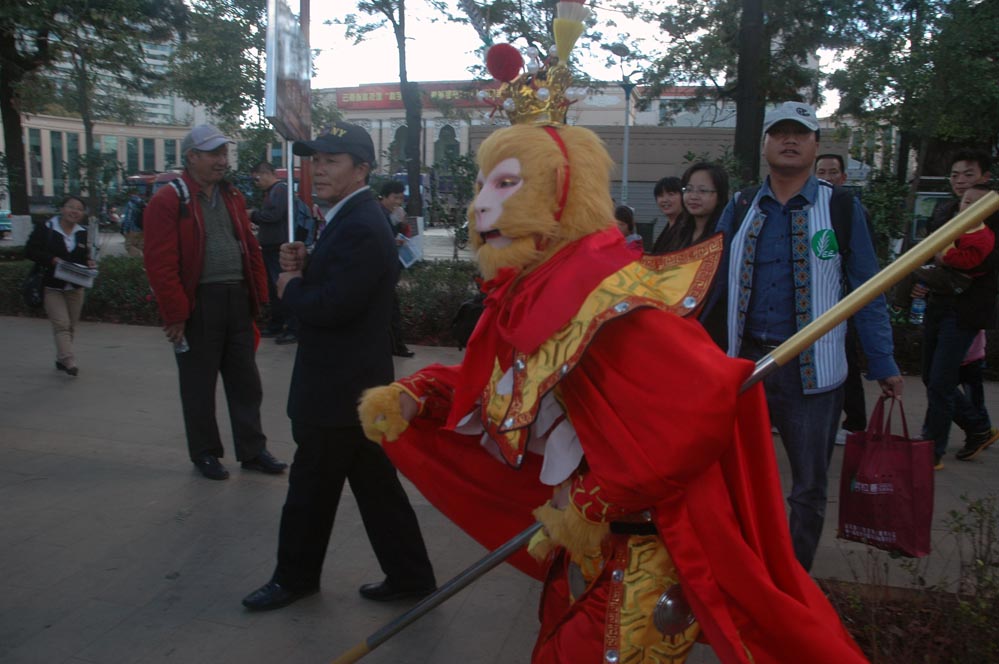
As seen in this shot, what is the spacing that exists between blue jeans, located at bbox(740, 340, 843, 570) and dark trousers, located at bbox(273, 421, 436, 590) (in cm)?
154

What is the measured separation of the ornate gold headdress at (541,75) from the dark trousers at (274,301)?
7372 mm

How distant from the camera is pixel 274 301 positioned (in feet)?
31.3

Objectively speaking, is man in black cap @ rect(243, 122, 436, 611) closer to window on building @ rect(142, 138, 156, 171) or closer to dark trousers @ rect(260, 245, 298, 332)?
dark trousers @ rect(260, 245, 298, 332)

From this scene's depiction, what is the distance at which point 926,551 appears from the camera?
2.88m

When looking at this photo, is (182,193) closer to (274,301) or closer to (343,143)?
(343,143)

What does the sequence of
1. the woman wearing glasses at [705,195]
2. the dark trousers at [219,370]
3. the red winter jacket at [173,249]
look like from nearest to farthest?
1. the red winter jacket at [173,249]
2. the woman wearing glasses at [705,195]
3. the dark trousers at [219,370]

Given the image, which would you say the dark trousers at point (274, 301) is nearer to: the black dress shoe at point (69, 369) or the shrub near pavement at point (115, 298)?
the shrub near pavement at point (115, 298)

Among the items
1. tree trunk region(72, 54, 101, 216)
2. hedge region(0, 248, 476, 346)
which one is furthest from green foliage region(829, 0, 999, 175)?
tree trunk region(72, 54, 101, 216)

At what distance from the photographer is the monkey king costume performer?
6.18 ft

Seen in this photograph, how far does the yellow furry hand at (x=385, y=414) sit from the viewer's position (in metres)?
2.49

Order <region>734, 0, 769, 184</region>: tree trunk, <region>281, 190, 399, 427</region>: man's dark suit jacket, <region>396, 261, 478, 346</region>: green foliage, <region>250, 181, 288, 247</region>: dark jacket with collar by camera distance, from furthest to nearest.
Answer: <region>734, 0, 769, 184</region>: tree trunk
<region>396, 261, 478, 346</region>: green foliage
<region>250, 181, 288, 247</region>: dark jacket with collar
<region>281, 190, 399, 427</region>: man's dark suit jacket

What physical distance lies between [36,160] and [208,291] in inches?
1943

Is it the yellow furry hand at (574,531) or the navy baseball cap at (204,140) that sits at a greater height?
the navy baseball cap at (204,140)

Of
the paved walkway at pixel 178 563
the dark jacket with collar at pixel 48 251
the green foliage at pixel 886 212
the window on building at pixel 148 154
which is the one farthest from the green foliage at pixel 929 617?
the window on building at pixel 148 154
